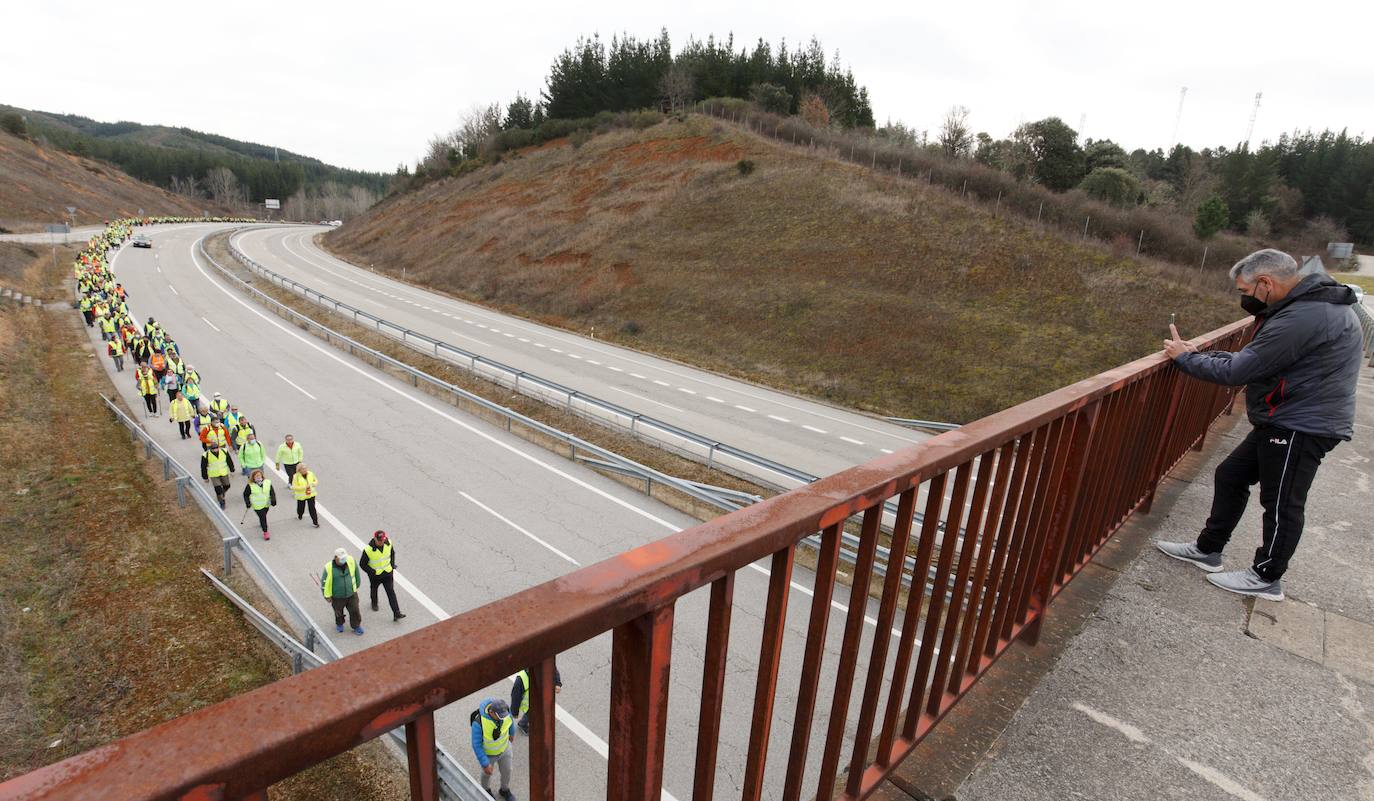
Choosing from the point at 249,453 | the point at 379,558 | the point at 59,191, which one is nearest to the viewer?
the point at 379,558

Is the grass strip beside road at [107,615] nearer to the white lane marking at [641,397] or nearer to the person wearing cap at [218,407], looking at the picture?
the person wearing cap at [218,407]

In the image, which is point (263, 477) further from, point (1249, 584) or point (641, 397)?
point (1249, 584)

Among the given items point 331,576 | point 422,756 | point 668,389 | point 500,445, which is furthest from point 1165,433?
point 668,389

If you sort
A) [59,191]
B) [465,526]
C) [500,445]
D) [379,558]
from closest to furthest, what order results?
[379,558] → [465,526] → [500,445] → [59,191]

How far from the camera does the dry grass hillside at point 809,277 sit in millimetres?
24594

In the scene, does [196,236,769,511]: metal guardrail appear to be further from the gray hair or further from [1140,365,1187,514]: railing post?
the gray hair

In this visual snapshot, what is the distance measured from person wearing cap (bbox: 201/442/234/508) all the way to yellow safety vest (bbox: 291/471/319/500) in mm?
1888

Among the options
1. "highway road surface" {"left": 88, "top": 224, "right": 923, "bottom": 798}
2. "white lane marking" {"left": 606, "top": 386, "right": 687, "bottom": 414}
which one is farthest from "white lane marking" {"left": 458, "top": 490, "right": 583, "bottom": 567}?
"white lane marking" {"left": 606, "top": 386, "right": 687, "bottom": 414}

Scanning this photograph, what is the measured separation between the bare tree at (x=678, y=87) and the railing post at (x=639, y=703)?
2824 inches

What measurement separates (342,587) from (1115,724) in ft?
29.8

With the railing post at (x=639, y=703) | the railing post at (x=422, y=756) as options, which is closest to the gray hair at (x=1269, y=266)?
the railing post at (x=639, y=703)

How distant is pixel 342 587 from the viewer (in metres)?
9.12

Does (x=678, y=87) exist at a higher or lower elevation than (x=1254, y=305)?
higher

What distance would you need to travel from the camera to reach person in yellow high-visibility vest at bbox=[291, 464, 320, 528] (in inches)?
468
